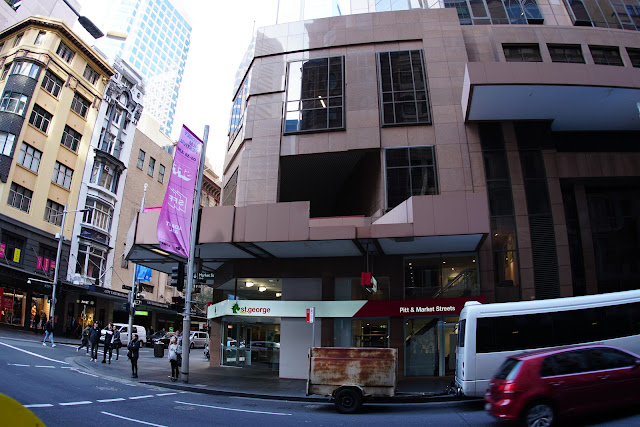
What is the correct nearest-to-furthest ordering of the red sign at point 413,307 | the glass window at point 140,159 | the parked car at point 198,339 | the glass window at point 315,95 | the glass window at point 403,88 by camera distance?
1. the red sign at point 413,307
2. the glass window at point 403,88
3. the glass window at point 315,95
4. the parked car at point 198,339
5. the glass window at point 140,159

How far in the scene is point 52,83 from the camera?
133 ft

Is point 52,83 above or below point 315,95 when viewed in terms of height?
above

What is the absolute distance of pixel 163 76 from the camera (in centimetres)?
16625

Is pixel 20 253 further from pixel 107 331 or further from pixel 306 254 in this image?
pixel 306 254

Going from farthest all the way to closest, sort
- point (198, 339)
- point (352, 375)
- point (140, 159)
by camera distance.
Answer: point (140, 159), point (198, 339), point (352, 375)

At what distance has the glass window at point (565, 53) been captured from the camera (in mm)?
24047

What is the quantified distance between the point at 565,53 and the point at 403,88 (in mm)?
9823

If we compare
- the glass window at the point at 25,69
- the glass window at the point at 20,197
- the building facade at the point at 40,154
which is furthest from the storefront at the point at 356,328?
Result: the glass window at the point at 25,69

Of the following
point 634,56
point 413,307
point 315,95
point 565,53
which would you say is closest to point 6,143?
point 315,95

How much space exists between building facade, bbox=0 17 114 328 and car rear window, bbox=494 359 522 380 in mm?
35301

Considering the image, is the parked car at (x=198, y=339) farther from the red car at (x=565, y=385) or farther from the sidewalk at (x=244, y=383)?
the red car at (x=565, y=385)

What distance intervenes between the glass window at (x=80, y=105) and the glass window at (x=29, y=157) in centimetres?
708

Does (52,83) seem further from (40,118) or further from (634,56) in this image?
(634,56)

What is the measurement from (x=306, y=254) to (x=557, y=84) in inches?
569
